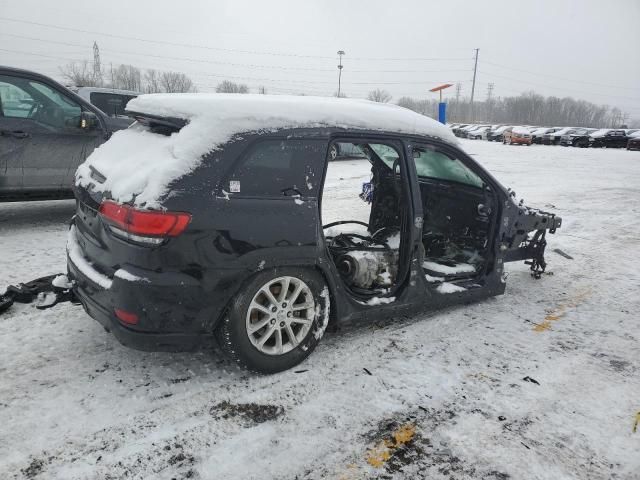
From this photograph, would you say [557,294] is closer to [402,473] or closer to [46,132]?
[402,473]

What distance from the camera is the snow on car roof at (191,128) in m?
2.65

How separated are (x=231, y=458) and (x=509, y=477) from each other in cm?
133

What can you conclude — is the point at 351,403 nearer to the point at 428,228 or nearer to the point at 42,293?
Result: the point at 42,293

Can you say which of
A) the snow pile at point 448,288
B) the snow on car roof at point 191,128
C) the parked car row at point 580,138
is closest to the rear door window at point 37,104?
the snow on car roof at point 191,128

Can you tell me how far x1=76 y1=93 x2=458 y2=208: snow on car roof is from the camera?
Answer: 2646 millimetres

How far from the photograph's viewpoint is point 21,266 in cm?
464

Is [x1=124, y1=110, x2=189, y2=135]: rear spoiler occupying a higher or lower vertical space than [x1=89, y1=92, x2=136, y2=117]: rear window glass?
lower

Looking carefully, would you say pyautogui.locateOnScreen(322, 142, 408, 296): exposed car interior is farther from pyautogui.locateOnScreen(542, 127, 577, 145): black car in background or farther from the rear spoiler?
pyautogui.locateOnScreen(542, 127, 577, 145): black car in background

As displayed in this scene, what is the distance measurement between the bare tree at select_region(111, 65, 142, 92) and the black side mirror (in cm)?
7405

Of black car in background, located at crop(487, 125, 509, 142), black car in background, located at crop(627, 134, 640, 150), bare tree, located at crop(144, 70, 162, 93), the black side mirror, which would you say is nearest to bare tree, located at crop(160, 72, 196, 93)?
bare tree, located at crop(144, 70, 162, 93)

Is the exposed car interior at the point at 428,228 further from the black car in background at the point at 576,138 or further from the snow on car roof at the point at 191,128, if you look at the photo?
the black car in background at the point at 576,138

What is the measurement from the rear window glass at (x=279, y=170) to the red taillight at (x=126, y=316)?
2.80ft

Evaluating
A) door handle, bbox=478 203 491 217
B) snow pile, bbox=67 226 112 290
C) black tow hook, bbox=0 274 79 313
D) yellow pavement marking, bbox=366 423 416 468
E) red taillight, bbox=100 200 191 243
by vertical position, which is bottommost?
yellow pavement marking, bbox=366 423 416 468

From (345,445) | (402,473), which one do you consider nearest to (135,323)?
(345,445)
